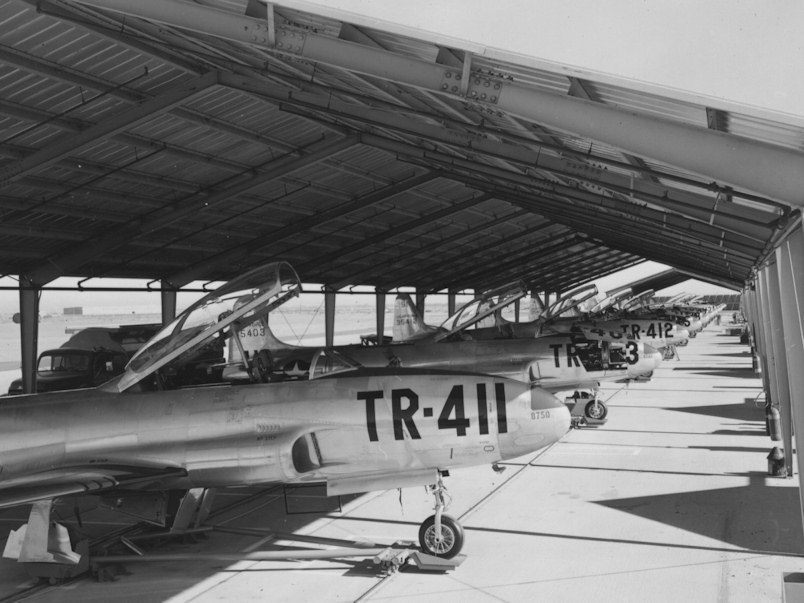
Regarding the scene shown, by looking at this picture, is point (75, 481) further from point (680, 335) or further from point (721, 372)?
point (721, 372)

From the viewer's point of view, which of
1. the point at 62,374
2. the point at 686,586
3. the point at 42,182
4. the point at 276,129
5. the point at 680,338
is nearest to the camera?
the point at 686,586

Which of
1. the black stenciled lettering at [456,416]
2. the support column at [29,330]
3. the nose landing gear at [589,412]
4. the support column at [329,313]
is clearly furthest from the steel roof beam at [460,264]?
the black stenciled lettering at [456,416]

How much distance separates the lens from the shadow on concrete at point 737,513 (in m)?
7.82

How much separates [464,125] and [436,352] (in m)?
6.53

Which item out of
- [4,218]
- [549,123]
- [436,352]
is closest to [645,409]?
[436,352]

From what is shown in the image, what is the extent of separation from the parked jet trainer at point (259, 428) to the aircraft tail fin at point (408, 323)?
1142 centimetres

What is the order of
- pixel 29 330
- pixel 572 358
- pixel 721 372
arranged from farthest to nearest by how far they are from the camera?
pixel 721 372
pixel 29 330
pixel 572 358

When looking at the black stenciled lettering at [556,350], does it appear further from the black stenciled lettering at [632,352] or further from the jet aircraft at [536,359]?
the black stenciled lettering at [632,352]

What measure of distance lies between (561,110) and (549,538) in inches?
193

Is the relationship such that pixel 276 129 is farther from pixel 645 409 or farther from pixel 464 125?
pixel 645 409

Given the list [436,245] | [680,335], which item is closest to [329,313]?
[436,245]

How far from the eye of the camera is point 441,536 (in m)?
7.39

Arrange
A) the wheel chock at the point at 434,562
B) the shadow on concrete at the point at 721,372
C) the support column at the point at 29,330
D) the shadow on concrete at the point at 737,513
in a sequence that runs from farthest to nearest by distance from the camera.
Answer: the shadow on concrete at the point at 721,372 < the support column at the point at 29,330 < the shadow on concrete at the point at 737,513 < the wheel chock at the point at 434,562

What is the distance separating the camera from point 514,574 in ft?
23.0
